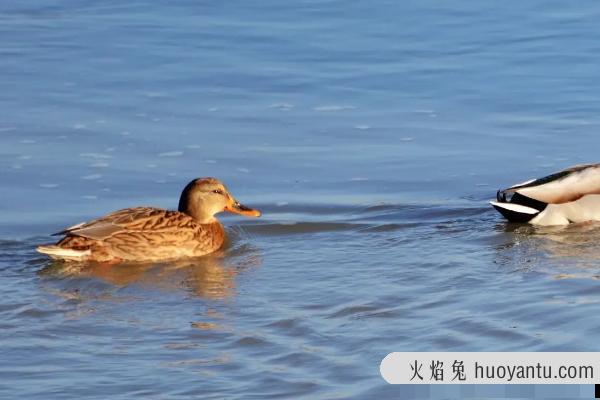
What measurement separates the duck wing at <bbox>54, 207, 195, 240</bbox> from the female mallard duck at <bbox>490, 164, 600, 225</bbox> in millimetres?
2463

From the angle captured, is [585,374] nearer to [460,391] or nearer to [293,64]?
[460,391]

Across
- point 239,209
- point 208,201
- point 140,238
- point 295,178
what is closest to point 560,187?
point 295,178

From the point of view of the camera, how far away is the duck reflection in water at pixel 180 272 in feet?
32.1

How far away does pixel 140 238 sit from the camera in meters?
10.7

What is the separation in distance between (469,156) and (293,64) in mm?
3359

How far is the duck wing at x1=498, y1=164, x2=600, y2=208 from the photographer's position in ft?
37.1

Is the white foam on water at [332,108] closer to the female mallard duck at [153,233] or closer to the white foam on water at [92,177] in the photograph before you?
the white foam on water at [92,177]

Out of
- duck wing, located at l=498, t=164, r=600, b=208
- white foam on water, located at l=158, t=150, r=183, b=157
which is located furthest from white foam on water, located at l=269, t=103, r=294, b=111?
duck wing, located at l=498, t=164, r=600, b=208

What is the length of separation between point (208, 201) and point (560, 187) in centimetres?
269

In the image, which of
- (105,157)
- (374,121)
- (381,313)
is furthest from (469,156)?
(381,313)

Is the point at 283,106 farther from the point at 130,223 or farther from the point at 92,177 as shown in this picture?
the point at 130,223

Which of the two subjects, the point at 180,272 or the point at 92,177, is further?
the point at 92,177

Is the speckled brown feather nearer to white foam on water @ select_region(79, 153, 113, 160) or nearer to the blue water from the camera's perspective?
the blue water

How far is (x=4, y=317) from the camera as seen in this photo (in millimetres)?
8727
